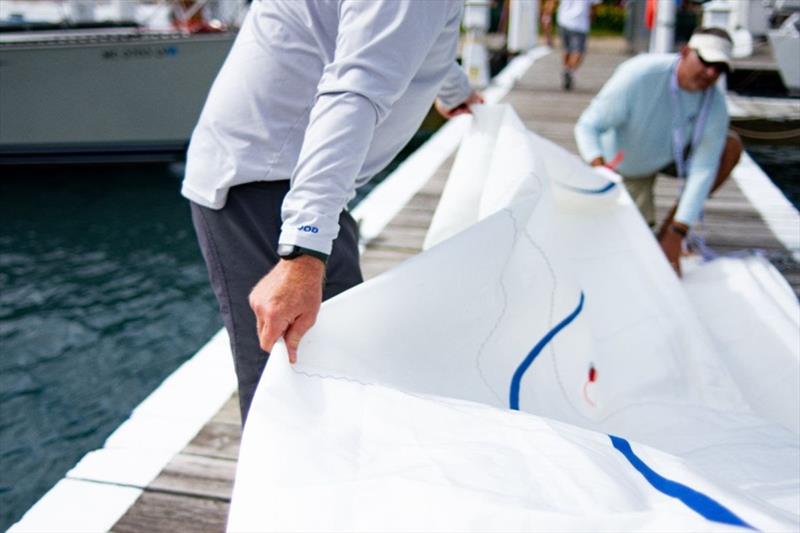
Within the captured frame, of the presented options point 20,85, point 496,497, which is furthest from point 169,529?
point 20,85

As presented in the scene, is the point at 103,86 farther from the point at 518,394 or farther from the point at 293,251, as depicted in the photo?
the point at 293,251

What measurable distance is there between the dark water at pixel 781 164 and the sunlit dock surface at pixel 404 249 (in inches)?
83.2

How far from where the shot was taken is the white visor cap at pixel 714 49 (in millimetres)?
3240

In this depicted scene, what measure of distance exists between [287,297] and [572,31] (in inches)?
357

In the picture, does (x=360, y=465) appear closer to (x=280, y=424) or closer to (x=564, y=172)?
(x=280, y=424)

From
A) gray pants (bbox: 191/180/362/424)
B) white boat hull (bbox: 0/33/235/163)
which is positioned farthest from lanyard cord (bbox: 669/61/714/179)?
white boat hull (bbox: 0/33/235/163)

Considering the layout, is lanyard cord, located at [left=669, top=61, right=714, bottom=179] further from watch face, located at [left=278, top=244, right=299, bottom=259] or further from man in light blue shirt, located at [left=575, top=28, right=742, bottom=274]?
watch face, located at [left=278, top=244, right=299, bottom=259]

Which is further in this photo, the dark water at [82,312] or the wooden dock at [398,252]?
the dark water at [82,312]

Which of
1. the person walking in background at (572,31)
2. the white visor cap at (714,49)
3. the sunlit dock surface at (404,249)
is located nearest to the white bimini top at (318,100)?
the sunlit dock surface at (404,249)

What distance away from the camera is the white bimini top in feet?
4.53

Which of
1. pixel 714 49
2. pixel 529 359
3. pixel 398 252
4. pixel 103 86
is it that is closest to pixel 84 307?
pixel 398 252

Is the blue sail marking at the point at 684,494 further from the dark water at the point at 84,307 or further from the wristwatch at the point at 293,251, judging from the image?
the dark water at the point at 84,307

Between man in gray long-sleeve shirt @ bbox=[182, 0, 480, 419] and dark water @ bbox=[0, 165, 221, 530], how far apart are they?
2.59 metres

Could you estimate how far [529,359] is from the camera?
196cm
